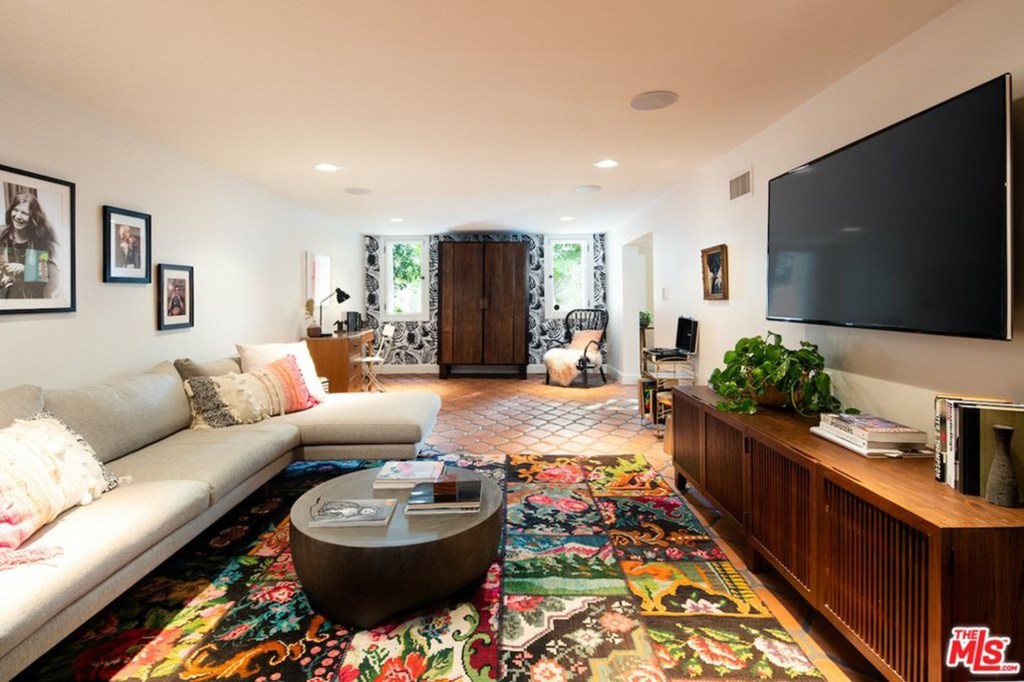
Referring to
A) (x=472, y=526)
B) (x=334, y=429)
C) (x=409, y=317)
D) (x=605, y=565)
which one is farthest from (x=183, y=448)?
(x=409, y=317)

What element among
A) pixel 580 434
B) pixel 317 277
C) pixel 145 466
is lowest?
pixel 580 434

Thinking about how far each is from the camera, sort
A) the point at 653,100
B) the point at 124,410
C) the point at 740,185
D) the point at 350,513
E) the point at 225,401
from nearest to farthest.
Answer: the point at 350,513
the point at 124,410
the point at 653,100
the point at 225,401
the point at 740,185

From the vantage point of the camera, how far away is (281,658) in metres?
1.73

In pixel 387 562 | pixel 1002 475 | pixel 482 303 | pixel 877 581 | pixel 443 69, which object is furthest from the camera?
pixel 482 303

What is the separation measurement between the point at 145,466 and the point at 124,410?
1.30 ft

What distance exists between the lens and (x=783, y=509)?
1989 mm

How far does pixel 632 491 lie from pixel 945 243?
210cm

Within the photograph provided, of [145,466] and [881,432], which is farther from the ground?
[881,432]

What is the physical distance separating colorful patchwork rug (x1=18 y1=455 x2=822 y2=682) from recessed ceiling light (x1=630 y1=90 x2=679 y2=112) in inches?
89.6

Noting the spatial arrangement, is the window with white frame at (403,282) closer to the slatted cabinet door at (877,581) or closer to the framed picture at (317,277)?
the framed picture at (317,277)

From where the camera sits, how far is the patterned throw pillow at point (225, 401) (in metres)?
3.11

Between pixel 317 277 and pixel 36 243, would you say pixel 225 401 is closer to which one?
pixel 36 243

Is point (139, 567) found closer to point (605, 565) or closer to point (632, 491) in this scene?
point (605, 565)

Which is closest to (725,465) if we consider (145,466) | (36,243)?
(145,466)
